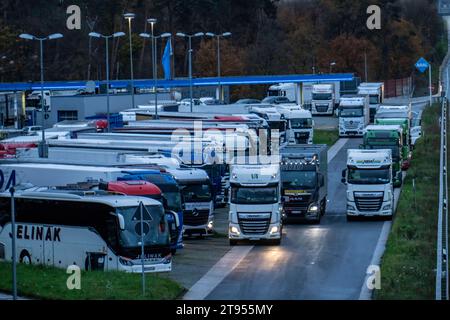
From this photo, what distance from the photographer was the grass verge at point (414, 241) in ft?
84.5

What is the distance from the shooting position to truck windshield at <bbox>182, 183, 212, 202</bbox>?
38688 mm

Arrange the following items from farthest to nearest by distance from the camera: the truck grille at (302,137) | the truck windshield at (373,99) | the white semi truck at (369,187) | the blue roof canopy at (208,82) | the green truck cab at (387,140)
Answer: the blue roof canopy at (208,82), the truck windshield at (373,99), the truck grille at (302,137), the green truck cab at (387,140), the white semi truck at (369,187)

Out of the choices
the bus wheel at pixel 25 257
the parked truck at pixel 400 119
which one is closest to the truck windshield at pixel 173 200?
the bus wheel at pixel 25 257

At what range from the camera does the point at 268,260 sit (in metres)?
33.3

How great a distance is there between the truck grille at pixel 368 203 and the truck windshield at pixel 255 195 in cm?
596

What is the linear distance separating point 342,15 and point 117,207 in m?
92.7

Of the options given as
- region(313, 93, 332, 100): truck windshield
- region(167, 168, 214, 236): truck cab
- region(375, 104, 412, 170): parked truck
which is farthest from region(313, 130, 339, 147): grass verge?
region(167, 168, 214, 236): truck cab

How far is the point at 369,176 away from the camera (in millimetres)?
42188

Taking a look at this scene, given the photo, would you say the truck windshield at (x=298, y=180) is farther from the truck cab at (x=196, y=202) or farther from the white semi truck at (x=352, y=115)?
the white semi truck at (x=352, y=115)

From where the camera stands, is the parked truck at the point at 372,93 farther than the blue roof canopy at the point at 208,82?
No

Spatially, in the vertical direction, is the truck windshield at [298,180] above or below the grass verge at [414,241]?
above

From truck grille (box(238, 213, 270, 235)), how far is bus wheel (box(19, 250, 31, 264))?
770cm
